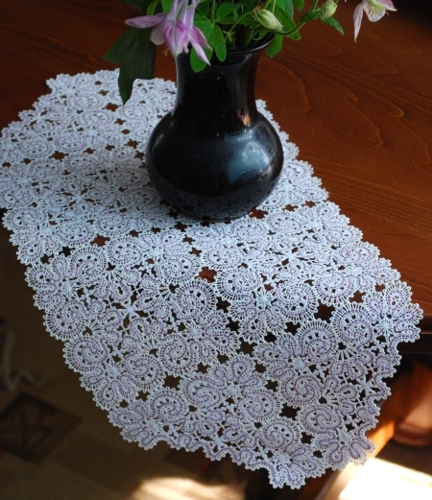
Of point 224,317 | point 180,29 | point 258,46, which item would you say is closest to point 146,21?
point 180,29

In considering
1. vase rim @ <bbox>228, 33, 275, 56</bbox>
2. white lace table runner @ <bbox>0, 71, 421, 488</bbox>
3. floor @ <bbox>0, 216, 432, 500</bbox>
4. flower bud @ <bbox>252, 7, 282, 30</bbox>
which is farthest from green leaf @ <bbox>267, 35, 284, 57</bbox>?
floor @ <bbox>0, 216, 432, 500</bbox>

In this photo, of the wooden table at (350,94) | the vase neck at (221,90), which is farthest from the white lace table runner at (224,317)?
the vase neck at (221,90)

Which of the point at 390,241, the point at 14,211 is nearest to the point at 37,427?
the point at 14,211

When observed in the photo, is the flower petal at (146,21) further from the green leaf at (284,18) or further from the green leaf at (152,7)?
the green leaf at (284,18)

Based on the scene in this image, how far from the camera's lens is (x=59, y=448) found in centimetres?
89

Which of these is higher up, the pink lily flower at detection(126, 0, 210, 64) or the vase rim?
the pink lily flower at detection(126, 0, 210, 64)

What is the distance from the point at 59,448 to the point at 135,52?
543mm

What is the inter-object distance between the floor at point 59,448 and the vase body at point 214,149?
0.25 m

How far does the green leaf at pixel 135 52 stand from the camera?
0.68 m

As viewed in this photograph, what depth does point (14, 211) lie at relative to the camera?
0.91 metres

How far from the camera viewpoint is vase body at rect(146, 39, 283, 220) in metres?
0.79

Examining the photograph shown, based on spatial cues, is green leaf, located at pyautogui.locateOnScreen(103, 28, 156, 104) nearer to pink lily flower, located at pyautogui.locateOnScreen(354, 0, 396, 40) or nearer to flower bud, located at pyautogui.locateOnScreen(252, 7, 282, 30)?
flower bud, located at pyautogui.locateOnScreen(252, 7, 282, 30)

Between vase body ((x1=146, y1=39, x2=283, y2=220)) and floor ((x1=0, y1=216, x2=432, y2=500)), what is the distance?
0.25 meters

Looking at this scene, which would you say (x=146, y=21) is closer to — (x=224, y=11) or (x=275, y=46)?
(x=224, y=11)
